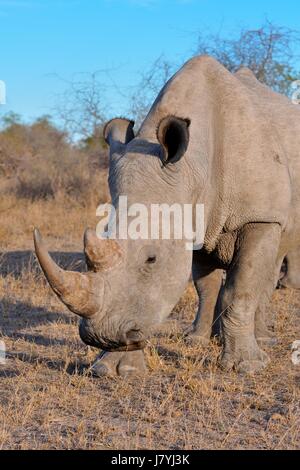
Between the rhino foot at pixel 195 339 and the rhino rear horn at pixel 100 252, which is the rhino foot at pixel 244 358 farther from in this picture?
the rhino rear horn at pixel 100 252

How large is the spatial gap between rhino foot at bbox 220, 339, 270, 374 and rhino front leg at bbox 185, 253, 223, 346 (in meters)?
0.91

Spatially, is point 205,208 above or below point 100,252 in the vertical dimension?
above

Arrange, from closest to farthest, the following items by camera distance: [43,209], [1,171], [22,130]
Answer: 1. [43,209]
2. [1,171]
3. [22,130]

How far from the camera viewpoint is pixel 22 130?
32.2 m

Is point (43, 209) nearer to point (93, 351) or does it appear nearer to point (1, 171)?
point (1, 171)

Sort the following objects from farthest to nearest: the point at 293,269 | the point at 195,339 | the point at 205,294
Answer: the point at 293,269 → the point at 205,294 → the point at 195,339

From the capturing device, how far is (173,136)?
15.3ft

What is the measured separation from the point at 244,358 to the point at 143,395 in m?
0.99

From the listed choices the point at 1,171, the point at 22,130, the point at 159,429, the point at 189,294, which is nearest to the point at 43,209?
the point at 1,171

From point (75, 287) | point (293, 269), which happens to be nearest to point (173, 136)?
point (75, 287)

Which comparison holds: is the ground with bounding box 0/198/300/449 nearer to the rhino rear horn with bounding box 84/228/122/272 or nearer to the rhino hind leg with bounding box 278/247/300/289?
the rhino hind leg with bounding box 278/247/300/289

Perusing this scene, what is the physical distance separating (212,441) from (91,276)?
106cm

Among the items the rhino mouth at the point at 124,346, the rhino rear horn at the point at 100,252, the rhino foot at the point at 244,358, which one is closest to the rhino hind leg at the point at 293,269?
the rhino foot at the point at 244,358

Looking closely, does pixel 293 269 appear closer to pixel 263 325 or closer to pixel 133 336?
pixel 263 325
